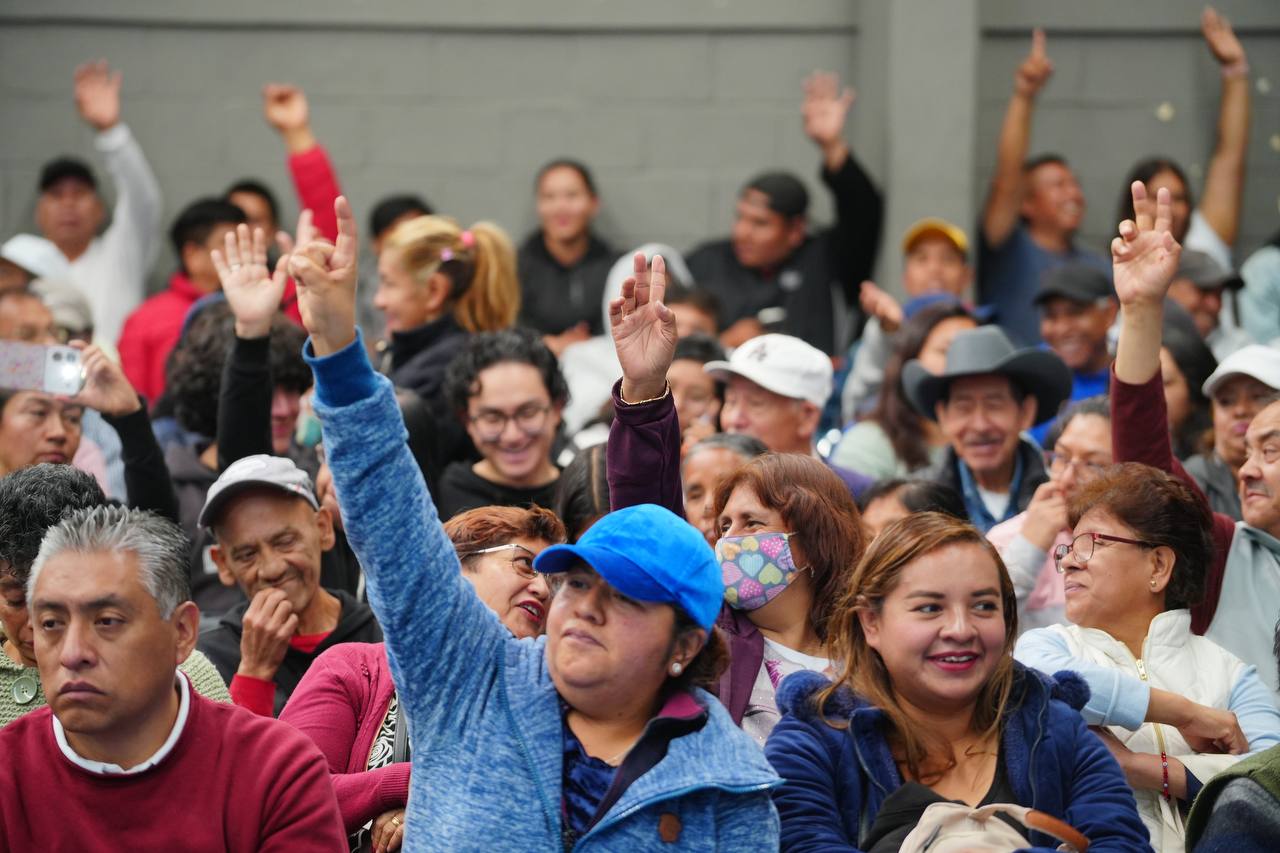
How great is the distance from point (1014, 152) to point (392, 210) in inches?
105

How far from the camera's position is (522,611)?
336cm

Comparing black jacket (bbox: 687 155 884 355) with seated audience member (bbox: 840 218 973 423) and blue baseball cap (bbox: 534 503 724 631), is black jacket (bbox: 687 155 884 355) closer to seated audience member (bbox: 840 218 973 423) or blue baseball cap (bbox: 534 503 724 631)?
seated audience member (bbox: 840 218 973 423)

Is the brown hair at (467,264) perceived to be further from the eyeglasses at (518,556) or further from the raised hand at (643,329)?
the raised hand at (643,329)

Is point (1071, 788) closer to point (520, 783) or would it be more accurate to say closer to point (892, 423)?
point (520, 783)

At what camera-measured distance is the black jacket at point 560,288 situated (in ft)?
23.4

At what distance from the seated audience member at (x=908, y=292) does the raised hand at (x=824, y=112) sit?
51 centimetres

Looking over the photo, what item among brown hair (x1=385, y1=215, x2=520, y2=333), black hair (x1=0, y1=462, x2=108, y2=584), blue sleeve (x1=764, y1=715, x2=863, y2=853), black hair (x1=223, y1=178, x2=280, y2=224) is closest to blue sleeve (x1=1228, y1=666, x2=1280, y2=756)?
blue sleeve (x1=764, y1=715, x2=863, y2=853)

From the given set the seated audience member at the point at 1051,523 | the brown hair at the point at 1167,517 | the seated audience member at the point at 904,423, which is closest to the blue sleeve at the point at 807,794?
the brown hair at the point at 1167,517

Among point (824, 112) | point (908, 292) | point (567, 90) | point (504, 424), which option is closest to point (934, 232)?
point (908, 292)

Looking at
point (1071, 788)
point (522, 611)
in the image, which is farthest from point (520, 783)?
point (1071, 788)

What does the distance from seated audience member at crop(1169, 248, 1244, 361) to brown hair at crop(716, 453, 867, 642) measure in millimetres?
3319

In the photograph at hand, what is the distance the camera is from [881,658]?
10.3 ft

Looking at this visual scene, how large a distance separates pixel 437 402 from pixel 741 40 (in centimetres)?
320

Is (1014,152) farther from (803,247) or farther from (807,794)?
(807,794)
